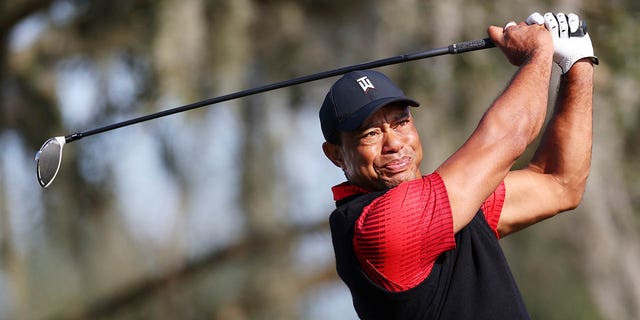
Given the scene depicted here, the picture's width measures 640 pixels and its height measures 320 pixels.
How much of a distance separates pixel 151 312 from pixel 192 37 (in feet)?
6.96

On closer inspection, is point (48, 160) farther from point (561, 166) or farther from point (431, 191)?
point (561, 166)

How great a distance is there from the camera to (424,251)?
3.05 metres

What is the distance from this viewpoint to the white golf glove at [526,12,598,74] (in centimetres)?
338

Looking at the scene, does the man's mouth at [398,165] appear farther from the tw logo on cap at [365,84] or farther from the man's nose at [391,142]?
the tw logo on cap at [365,84]

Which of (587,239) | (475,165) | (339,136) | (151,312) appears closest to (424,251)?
(475,165)

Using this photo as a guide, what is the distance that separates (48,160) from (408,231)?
1531 mm

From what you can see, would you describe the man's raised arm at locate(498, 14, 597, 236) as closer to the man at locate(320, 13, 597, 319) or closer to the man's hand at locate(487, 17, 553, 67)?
the man at locate(320, 13, 597, 319)

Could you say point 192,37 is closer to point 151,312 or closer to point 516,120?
point 151,312

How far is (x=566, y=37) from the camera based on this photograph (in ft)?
11.2

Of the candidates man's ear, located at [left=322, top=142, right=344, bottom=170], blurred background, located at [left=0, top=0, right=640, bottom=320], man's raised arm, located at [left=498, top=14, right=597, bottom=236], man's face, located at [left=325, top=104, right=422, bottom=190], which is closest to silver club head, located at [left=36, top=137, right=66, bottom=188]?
man's ear, located at [left=322, top=142, right=344, bottom=170]

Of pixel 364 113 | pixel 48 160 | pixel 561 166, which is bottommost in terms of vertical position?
pixel 561 166

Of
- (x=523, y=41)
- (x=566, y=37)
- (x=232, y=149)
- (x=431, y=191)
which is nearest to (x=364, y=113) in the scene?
(x=431, y=191)

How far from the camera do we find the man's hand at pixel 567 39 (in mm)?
3389

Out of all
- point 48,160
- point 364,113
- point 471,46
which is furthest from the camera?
point 48,160
